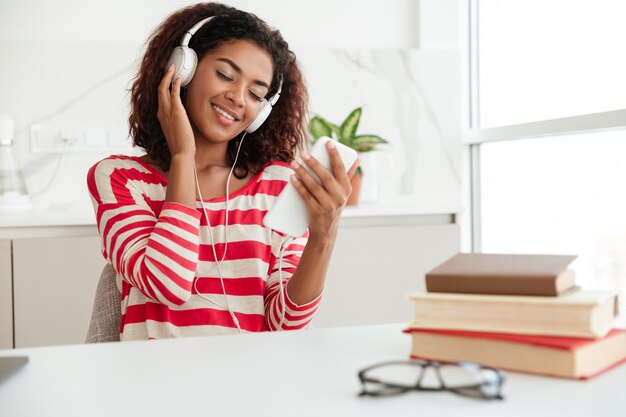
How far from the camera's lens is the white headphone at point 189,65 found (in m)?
1.43

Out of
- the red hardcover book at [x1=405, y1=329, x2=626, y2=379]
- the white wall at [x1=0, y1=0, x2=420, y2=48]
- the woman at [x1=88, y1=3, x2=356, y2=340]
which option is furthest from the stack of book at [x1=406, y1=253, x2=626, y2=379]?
the white wall at [x1=0, y1=0, x2=420, y2=48]

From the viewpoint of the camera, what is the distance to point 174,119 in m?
1.42

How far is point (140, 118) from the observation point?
Result: 1.55 metres

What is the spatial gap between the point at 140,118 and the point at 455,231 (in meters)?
1.15

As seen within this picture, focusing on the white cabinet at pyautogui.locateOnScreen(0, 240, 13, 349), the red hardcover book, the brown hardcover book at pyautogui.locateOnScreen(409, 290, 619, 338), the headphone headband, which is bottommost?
the white cabinet at pyautogui.locateOnScreen(0, 240, 13, 349)

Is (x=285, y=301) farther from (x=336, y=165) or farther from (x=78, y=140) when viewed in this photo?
(x=78, y=140)

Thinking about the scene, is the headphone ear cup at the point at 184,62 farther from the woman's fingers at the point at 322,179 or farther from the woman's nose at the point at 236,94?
the woman's fingers at the point at 322,179

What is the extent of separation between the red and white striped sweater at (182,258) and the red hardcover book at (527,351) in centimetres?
61

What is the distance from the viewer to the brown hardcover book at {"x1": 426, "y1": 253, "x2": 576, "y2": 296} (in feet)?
2.28

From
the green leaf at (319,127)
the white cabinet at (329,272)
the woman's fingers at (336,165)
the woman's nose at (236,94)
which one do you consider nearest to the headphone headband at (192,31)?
the woman's nose at (236,94)

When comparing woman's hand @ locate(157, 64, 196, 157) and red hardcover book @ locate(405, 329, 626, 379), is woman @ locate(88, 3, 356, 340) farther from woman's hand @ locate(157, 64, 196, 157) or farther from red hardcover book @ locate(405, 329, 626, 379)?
red hardcover book @ locate(405, 329, 626, 379)

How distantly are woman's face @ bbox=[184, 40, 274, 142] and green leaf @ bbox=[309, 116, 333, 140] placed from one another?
102 centimetres

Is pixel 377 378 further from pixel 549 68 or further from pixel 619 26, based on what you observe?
pixel 549 68

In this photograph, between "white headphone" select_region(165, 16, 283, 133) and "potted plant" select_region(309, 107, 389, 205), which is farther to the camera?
"potted plant" select_region(309, 107, 389, 205)
